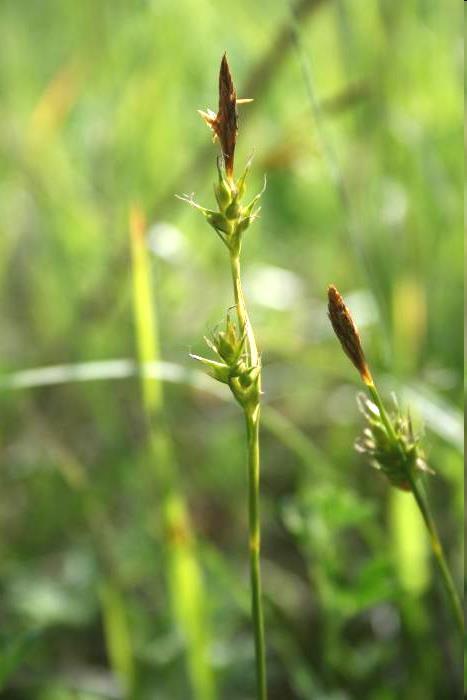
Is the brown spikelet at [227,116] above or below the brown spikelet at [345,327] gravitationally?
above

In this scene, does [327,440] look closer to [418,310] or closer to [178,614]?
[418,310]

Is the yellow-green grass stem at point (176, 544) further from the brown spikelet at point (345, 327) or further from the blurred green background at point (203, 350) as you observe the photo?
the brown spikelet at point (345, 327)

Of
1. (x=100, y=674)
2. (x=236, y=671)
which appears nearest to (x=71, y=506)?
(x=100, y=674)

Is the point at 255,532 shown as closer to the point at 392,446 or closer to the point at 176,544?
the point at 392,446

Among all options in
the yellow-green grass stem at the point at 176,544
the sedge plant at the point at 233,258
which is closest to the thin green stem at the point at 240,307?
the sedge plant at the point at 233,258

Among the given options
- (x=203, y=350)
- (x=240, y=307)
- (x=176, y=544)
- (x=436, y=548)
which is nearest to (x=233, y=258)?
(x=240, y=307)

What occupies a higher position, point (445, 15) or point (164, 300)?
point (445, 15)
